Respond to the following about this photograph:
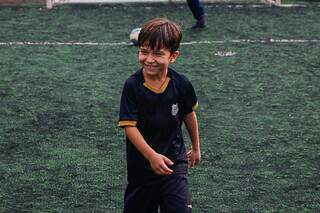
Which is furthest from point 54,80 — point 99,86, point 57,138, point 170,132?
point 170,132

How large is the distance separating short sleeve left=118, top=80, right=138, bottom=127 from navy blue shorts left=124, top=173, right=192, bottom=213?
0.33 m

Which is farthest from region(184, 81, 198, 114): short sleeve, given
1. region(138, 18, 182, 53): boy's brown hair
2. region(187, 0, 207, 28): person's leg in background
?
region(187, 0, 207, 28): person's leg in background

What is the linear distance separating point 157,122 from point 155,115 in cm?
3

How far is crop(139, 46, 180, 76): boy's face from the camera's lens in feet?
10.6

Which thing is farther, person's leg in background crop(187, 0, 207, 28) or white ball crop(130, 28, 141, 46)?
person's leg in background crop(187, 0, 207, 28)

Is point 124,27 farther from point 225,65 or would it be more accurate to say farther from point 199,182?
point 199,182

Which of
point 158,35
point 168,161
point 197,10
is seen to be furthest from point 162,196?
point 197,10

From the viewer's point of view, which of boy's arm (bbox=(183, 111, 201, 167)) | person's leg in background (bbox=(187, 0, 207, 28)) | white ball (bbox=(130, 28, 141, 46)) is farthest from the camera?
person's leg in background (bbox=(187, 0, 207, 28))

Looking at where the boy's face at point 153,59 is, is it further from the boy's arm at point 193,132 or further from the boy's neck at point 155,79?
the boy's arm at point 193,132

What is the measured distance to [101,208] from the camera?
4395 mm

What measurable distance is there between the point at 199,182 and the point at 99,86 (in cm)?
257

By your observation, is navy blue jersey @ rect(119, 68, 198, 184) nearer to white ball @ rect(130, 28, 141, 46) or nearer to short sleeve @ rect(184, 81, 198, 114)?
short sleeve @ rect(184, 81, 198, 114)

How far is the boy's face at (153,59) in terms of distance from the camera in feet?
10.6

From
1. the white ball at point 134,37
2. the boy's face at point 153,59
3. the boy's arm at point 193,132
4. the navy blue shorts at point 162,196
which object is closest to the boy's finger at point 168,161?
the navy blue shorts at point 162,196
